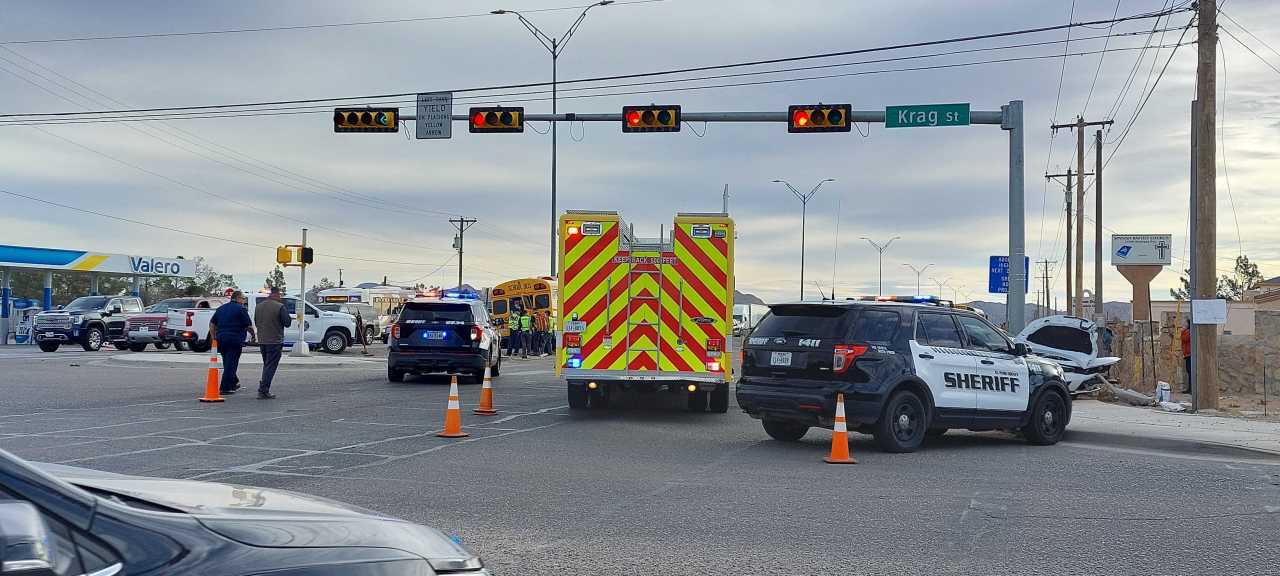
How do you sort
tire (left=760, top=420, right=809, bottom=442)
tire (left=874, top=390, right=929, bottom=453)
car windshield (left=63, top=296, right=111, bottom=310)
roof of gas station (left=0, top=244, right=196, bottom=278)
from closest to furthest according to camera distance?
tire (left=874, top=390, right=929, bottom=453)
tire (left=760, top=420, right=809, bottom=442)
car windshield (left=63, top=296, right=111, bottom=310)
roof of gas station (left=0, top=244, right=196, bottom=278)

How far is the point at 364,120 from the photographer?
79.0 ft

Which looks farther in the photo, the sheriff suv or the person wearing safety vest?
the person wearing safety vest

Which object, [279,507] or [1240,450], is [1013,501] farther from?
[279,507]

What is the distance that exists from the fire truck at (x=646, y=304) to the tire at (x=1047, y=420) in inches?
168

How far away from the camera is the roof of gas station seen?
48844 mm

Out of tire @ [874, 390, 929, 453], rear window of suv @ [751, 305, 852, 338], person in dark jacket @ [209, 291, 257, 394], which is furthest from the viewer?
person in dark jacket @ [209, 291, 257, 394]

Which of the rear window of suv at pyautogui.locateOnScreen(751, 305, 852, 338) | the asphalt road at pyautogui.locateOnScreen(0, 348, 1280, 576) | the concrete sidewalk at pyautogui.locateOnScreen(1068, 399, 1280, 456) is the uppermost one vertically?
the rear window of suv at pyautogui.locateOnScreen(751, 305, 852, 338)

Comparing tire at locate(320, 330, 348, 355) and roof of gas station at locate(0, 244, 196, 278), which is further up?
roof of gas station at locate(0, 244, 196, 278)

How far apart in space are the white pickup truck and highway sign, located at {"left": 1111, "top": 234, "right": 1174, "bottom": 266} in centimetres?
2734

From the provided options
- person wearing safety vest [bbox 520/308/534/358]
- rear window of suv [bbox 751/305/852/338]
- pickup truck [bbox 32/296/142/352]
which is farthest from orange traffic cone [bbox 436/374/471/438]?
pickup truck [bbox 32/296/142/352]

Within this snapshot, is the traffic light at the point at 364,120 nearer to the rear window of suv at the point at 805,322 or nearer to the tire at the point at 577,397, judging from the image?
the tire at the point at 577,397

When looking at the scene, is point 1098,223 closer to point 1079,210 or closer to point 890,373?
point 1079,210

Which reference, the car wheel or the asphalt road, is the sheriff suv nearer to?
the asphalt road

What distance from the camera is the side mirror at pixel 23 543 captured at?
196 centimetres
